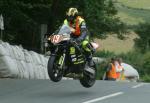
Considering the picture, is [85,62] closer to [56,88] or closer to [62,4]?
[56,88]

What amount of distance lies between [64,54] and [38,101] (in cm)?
172

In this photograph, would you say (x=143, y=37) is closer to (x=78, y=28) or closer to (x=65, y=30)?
(x=78, y=28)

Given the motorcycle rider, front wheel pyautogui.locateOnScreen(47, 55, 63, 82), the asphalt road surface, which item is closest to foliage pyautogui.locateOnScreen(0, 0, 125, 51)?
the asphalt road surface

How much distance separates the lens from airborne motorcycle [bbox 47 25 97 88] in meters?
14.3

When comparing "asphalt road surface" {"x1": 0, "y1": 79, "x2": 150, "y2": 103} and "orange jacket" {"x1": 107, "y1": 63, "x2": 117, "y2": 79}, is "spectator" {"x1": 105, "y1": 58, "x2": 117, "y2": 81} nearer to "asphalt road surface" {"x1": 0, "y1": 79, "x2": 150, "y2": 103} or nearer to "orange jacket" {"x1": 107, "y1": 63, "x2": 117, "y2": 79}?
"orange jacket" {"x1": 107, "y1": 63, "x2": 117, "y2": 79}

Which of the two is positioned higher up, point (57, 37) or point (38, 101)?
point (57, 37)

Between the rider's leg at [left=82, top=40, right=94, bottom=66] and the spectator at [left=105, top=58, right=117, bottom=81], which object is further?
the spectator at [left=105, top=58, right=117, bottom=81]

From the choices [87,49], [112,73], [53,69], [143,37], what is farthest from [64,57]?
[143,37]

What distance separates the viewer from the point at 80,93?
14758 mm

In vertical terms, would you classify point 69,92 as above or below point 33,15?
below

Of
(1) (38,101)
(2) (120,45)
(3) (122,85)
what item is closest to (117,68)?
(3) (122,85)

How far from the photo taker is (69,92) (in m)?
15.0

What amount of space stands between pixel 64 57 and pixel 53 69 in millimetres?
368

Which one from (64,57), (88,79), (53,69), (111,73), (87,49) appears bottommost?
(111,73)
